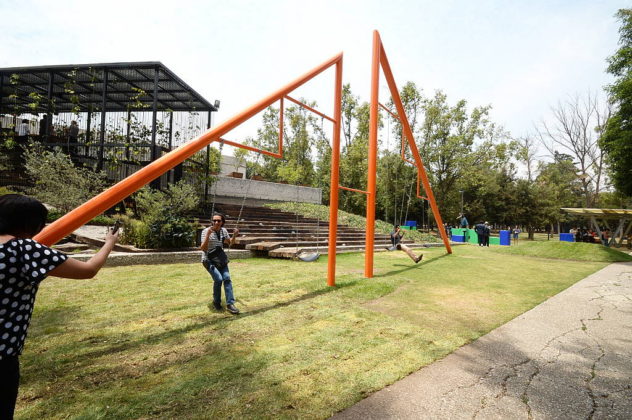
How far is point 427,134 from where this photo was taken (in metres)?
33.5

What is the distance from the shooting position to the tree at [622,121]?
17172mm

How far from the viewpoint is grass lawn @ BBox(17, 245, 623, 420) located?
2870 mm

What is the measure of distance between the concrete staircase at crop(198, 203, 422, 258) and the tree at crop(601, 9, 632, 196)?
470 inches

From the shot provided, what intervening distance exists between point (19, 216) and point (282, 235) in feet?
41.5

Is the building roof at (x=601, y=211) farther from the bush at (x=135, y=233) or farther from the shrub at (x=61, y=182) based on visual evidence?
the shrub at (x=61, y=182)

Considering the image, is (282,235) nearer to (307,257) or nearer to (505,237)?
(307,257)

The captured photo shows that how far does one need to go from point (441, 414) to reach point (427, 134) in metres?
33.7

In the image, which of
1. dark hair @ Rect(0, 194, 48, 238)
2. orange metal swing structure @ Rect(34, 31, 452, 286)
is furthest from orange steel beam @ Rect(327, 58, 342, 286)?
dark hair @ Rect(0, 194, 48, 238)

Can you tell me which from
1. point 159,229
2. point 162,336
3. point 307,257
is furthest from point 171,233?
point 162,336

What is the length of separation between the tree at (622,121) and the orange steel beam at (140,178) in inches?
776

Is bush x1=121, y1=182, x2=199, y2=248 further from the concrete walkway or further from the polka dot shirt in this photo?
the concrete walkway

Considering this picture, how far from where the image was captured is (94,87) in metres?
16.8

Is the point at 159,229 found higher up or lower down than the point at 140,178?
lower down

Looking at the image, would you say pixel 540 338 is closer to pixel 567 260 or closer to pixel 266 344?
pixel 266 344
